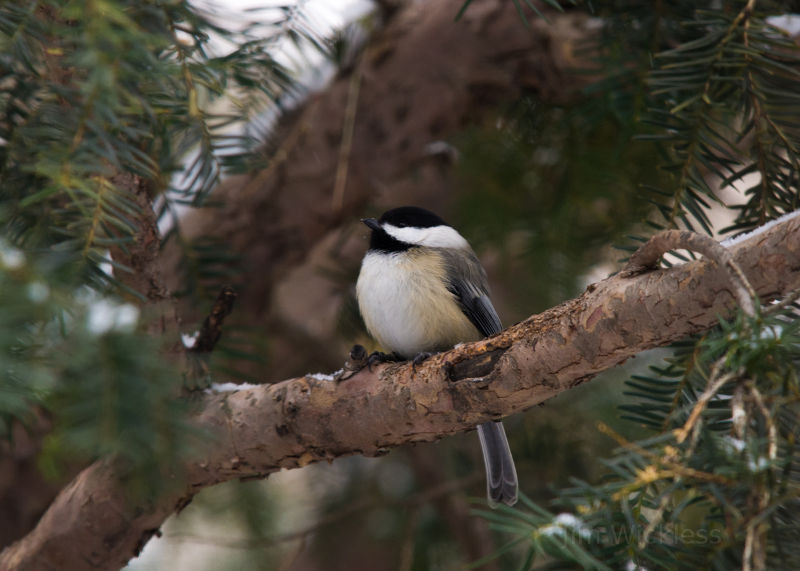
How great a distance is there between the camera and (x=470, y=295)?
186 centimetres

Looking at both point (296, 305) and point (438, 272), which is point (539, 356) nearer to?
point (438, 272)

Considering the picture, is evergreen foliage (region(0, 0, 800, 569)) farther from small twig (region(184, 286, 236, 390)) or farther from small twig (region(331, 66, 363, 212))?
small twig (region(331, 66, 363, 212))

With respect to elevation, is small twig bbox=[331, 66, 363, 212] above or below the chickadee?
above

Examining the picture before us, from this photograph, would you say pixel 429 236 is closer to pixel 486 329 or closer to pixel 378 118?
pixel 486 329

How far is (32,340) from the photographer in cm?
64

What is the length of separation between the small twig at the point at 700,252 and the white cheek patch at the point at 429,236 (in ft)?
3.20

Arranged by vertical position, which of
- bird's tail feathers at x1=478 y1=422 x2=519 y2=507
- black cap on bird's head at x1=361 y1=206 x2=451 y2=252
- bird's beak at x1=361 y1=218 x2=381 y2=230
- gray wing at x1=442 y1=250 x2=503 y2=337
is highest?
bird's beak at x1=361 y1=218 x2=381 y2=230

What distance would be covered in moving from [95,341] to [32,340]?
9 cm

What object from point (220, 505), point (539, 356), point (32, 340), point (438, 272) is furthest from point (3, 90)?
point (220, 505)

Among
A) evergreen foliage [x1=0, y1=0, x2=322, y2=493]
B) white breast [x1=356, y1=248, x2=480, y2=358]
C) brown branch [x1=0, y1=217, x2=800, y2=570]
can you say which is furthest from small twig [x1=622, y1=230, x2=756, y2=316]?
white breast [x1=356, y1=248, x2=480, y2=358]

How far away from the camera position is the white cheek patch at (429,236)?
6.61 feet

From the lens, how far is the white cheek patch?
2.01 meters

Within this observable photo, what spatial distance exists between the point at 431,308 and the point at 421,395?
0.54 meters

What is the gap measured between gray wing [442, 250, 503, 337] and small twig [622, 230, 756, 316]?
791mm
